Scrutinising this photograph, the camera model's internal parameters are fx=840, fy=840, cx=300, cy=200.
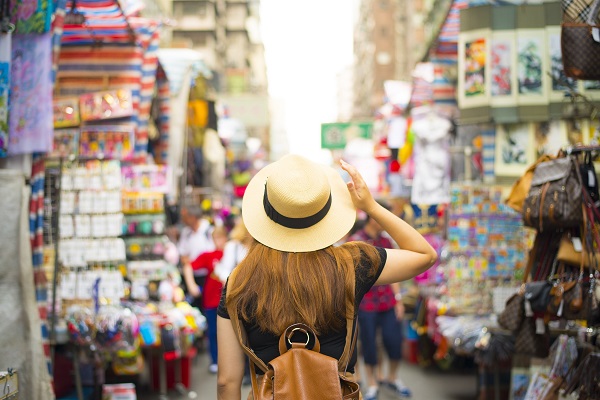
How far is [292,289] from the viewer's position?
3473 mm

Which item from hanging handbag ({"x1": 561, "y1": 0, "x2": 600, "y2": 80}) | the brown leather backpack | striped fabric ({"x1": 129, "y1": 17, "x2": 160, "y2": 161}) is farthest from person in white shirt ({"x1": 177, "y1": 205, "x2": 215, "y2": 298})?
the brown leather backpack

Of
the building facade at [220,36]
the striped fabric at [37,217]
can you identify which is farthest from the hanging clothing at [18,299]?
the building facade at [220,36]

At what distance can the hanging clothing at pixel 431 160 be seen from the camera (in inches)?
444

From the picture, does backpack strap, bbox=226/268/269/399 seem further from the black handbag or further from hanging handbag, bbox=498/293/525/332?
hanging handbag, bbox=498/293/525/332

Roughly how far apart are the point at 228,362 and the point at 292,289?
411 mm

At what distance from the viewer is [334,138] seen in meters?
26.2

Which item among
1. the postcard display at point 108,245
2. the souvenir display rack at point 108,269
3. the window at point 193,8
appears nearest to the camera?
the souvenir display rack at point 108,269

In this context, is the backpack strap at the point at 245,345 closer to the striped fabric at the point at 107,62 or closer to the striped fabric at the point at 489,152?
the striped fabric at the point at 107,62

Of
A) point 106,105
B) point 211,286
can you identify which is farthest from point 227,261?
point 106,105

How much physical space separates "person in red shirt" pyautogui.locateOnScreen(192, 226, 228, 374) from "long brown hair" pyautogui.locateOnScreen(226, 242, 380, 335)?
6606mm

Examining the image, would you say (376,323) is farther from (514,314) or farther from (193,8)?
(193,8)

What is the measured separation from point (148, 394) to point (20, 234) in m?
4.68

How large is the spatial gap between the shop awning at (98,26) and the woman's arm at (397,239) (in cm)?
489

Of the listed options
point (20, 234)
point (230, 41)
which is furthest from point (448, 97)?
point (230, 41)
